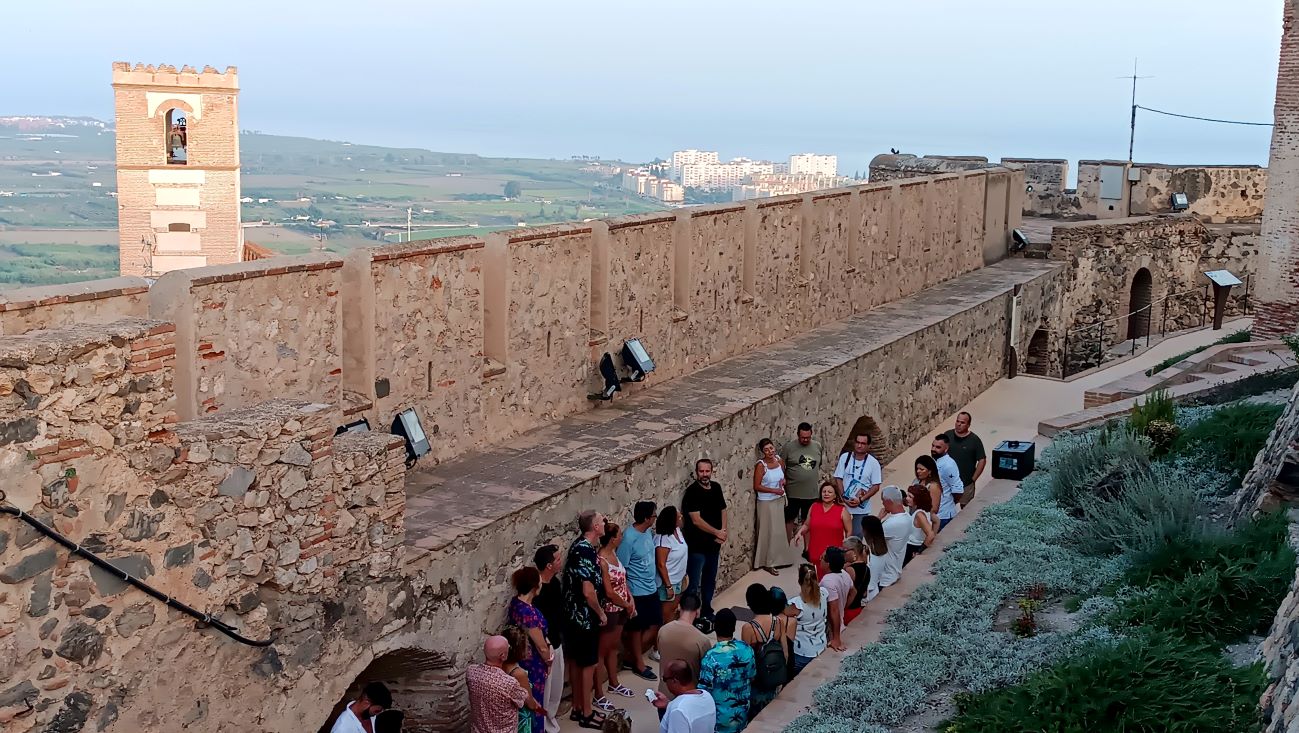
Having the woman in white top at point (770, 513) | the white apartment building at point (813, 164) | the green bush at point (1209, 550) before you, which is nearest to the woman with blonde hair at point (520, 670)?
the green bush at point (1209, 550)

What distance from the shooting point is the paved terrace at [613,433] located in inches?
345

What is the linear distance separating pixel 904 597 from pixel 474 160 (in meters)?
39.3

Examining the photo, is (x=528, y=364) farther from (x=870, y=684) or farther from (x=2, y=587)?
(x=2, y=587)

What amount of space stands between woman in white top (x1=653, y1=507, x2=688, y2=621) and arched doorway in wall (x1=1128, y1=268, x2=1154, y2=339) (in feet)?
53.6

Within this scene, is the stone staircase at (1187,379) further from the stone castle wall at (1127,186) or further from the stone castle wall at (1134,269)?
the stone castle wall at (1127,186)

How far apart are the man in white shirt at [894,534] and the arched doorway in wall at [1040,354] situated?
12.0 metres

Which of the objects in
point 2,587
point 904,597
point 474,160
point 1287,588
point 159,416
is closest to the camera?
point 2,587

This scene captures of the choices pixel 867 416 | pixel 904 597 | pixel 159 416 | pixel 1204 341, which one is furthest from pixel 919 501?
pixel 1204 341

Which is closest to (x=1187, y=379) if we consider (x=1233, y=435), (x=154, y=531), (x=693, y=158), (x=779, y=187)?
(x=1233, y=435)

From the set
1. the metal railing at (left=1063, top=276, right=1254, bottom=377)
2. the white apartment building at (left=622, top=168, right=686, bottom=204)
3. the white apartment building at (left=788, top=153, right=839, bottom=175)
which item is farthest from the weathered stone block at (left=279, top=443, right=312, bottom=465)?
the white apartment building at (left=788, top=153, right=839, bottom=175)

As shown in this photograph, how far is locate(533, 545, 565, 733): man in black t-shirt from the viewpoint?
845 centimetres

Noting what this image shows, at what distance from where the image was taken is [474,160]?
46.6 metres

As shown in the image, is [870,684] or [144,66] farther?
[144,66]

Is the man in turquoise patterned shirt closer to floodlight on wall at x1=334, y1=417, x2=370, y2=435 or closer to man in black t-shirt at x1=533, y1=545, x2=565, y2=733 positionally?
man in black t-shirt at x1=533, y1=545, x2=565, y2=733
